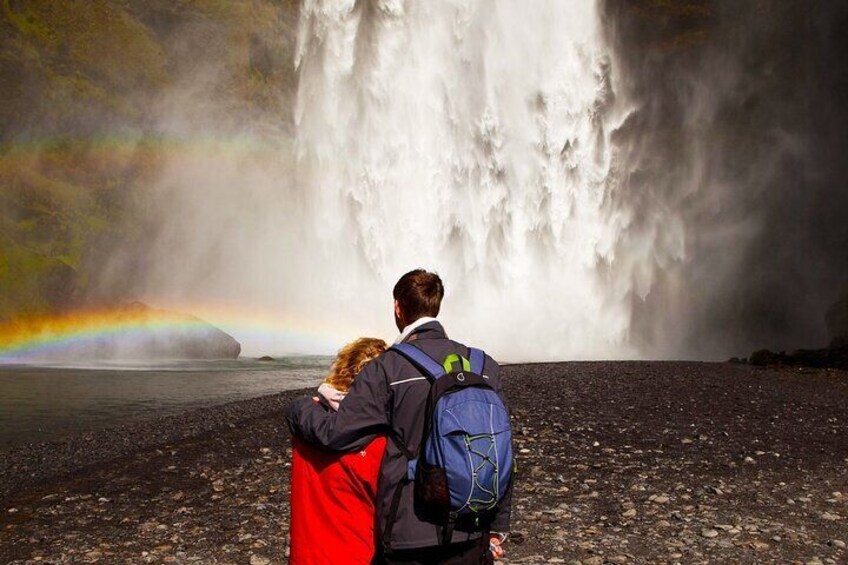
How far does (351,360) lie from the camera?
3533mm

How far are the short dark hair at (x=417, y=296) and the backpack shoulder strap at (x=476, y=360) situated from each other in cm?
28

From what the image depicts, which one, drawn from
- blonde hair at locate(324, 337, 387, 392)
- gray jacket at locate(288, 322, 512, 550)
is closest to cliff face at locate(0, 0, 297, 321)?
blonde hair at locate(324, 337, 387, 392)

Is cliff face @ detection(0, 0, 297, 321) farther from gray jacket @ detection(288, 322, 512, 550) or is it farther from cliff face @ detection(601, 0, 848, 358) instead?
gray jacket @ detection(288, 322, 512, 550)

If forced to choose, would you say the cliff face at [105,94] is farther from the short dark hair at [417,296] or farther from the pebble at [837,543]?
the short dark hair at [417,296]

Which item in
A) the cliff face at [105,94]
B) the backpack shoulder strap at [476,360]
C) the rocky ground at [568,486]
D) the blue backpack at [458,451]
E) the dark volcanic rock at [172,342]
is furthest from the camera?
the cliff face at [105,94]

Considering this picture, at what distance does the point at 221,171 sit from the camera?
80.8m

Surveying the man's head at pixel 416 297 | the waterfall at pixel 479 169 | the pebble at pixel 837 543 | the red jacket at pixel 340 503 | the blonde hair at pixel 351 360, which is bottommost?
the pebble at pixel 837 543

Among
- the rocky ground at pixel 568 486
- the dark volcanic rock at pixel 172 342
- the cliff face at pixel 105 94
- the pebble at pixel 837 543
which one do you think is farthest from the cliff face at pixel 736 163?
the cliff face at pixel 105 94

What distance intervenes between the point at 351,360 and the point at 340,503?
2.32ft

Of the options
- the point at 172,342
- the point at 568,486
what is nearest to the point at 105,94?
the point at 172,342

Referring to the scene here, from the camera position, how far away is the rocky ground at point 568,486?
7848 mm

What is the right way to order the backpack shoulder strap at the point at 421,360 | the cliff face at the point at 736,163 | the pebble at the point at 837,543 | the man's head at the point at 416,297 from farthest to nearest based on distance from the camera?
the cliff face at the point at 736,163 → the pebble at the point at 837,543 → the man's head at the point at 416,297 → the backpack shoulder strap at the point at 421,360

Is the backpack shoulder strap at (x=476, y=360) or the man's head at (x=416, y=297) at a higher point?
the man's head at (x=416, y=297)

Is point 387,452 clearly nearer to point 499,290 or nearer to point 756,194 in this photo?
point 499,290
